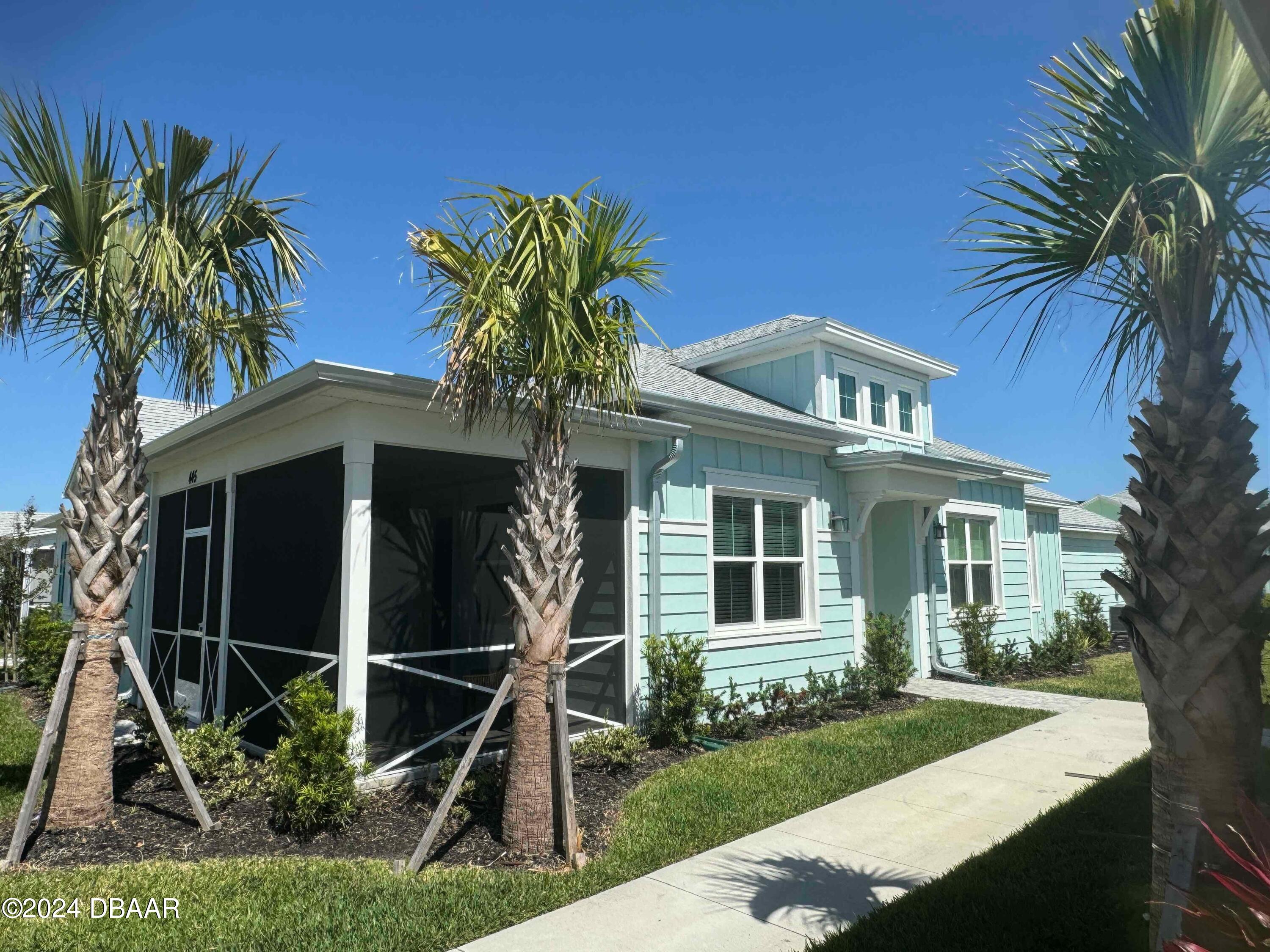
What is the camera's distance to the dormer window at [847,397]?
12.6 meters

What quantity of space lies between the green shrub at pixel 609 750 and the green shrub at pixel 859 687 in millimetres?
4270

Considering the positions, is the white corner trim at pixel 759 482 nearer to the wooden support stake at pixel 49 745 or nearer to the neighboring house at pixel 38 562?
the wooden support stake at pixel 49 745

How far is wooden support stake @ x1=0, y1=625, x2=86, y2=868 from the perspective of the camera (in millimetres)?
4805

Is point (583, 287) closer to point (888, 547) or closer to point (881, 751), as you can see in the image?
point (881, 751)

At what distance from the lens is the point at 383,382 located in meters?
6.16

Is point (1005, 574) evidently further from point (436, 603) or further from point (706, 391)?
point (436, 603)

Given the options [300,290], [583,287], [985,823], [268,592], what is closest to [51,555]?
[268,592]

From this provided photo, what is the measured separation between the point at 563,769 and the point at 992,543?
Answer: 1190 cm

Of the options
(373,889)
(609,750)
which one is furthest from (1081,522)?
(373,889)

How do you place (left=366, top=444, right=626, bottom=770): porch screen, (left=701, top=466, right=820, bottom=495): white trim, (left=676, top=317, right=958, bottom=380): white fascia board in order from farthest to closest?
(left=676, top=317, right=958, bottom=380): white fascia board < (left=701, top=466, right=820, bottom=495): white trim < (left=366, top=444, right=626, bottom=770): porch screen

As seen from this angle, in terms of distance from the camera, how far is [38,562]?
1702 centimetres

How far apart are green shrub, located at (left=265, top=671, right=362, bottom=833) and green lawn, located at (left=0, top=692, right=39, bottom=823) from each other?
1829 millimetres

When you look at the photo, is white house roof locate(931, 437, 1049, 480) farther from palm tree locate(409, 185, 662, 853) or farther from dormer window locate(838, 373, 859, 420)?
palm tree locate(409, 185, 662, 853)

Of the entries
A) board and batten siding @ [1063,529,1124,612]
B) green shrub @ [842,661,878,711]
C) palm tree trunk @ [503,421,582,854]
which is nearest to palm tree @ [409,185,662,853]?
palm tree trunk @ [503,421,582,854]
